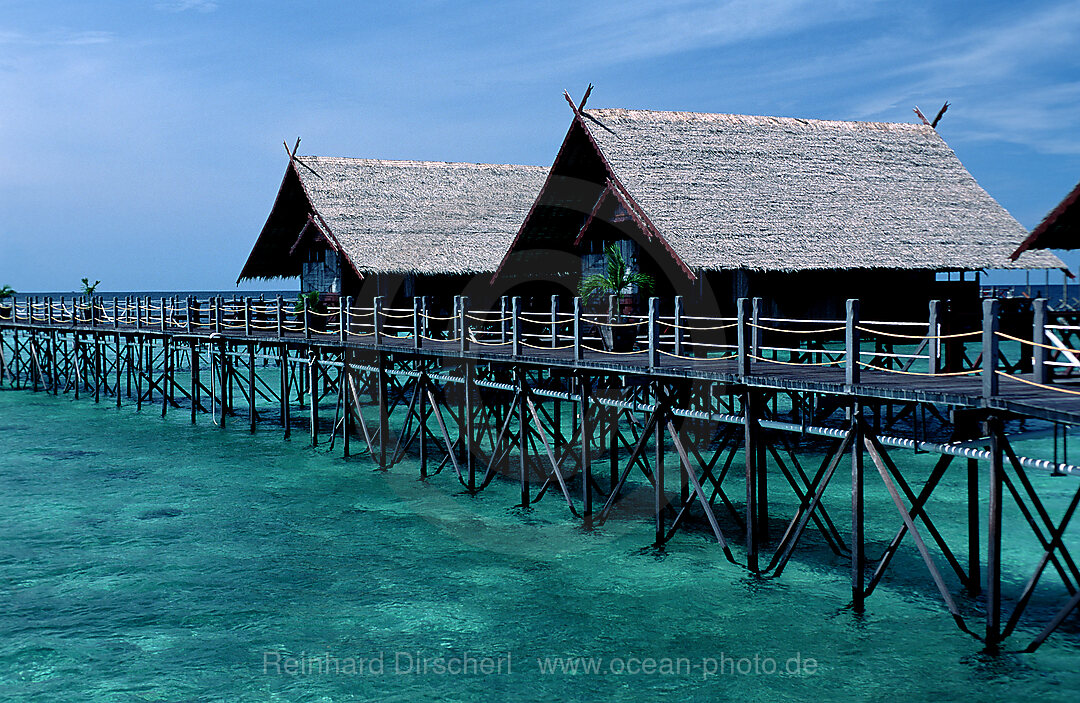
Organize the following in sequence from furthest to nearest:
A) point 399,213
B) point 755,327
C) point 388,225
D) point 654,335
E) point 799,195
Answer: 1. point 399,213
2. point 388,225
3. point 799,195
4. point 654,335
5. point 755,327

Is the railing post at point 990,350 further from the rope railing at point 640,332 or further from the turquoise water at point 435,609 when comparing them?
the turquoise water at point 435,609

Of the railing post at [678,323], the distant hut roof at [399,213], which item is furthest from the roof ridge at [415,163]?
the railing post at [678,323]

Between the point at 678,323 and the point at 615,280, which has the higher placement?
the point at 615,280

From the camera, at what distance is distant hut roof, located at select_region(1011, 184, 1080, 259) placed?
51.4 ft

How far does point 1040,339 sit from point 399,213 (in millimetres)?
24753

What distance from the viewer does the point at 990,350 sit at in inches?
384

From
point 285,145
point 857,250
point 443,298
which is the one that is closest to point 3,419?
point 285,145

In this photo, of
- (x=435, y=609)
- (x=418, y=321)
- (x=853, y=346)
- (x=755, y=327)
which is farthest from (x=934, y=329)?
(x=418, y=321)

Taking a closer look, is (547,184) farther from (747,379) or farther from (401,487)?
A: (747,379)

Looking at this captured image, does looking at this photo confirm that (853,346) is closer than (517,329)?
Yes

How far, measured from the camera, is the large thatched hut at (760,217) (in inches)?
864

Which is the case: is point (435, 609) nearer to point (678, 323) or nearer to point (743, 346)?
point (743, 346)

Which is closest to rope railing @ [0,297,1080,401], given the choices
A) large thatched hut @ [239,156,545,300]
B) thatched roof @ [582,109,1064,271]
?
large thatched hut @ [239,156,545,300]

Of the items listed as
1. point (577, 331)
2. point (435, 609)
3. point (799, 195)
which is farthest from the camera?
point (799, 195)
